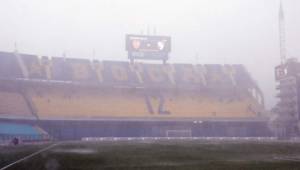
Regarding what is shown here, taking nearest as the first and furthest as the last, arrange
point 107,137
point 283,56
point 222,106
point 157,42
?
1. point 107,137
2. point 222,106
3. point 157,42
4. point 283,56

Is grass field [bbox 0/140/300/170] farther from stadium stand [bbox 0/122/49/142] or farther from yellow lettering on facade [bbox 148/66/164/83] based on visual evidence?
yellow lettering on facade [bbox 148/66/164/83]

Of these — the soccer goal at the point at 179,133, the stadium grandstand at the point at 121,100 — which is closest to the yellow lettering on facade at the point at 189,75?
the stadium grandstand at the point at 121,100

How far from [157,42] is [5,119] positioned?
45.9 m

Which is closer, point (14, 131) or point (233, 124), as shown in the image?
point (14, 131)

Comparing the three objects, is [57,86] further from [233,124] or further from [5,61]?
[233,124]

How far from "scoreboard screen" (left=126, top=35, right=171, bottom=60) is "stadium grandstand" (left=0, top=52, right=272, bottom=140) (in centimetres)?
288

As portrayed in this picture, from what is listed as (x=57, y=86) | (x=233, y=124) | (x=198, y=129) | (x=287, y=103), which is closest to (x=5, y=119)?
(x=57, y=86)

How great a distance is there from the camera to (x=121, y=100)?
90312mm

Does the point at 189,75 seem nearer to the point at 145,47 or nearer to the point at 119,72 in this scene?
the point at 145,47

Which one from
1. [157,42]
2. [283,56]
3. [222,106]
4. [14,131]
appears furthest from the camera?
[283,56]

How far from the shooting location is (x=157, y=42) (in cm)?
10275

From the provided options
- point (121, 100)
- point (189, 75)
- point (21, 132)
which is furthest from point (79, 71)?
point (189, 75)

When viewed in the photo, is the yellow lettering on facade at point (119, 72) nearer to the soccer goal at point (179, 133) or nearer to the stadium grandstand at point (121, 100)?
the stadium grandstand at point (121, 100)

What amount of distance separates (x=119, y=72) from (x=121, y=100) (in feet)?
32.3
